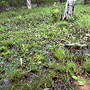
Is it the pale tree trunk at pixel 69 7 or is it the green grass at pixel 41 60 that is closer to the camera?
the green grass at pixel 41 60

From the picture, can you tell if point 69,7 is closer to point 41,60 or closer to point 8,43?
point 41,60

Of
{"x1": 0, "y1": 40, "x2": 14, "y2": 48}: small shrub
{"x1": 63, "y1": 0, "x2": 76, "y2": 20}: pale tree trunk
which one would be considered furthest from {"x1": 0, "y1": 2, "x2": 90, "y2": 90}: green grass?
{"x1": 63, "y1": 0, "x2": 76, "y2": 20}: pale tree trunk

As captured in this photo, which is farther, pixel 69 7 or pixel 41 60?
pixel 69 7

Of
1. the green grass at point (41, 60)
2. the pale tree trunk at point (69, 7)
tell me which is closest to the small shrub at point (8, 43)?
the green grass at point (41, 60)

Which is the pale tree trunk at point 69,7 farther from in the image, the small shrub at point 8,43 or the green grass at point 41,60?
the small shrub at point 8,43

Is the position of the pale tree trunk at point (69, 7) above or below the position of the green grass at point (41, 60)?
above

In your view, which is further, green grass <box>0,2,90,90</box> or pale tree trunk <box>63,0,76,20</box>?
pale tree trunk <box>63,0,76,20</box>

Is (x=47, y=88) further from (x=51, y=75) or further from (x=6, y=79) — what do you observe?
(x=6, y=79)

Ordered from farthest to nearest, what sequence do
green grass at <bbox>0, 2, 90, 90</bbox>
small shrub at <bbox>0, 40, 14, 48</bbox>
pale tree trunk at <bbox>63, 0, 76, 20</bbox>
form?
pale tree trunk at <bbox>63, 0, 76, 20</bbox> < small shrub at <bbox>0, 40, 14, 48</bbox> < green grass at <bbox>0, 2, 90, 90</bbox>

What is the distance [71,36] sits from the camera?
493 cm

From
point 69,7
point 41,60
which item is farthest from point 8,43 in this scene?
point 69,7

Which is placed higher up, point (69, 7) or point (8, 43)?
point (69, 7)

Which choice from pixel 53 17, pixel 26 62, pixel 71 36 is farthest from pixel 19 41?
pixel 53 17

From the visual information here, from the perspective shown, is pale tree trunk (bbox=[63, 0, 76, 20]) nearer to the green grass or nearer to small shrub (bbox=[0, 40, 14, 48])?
the green grass
